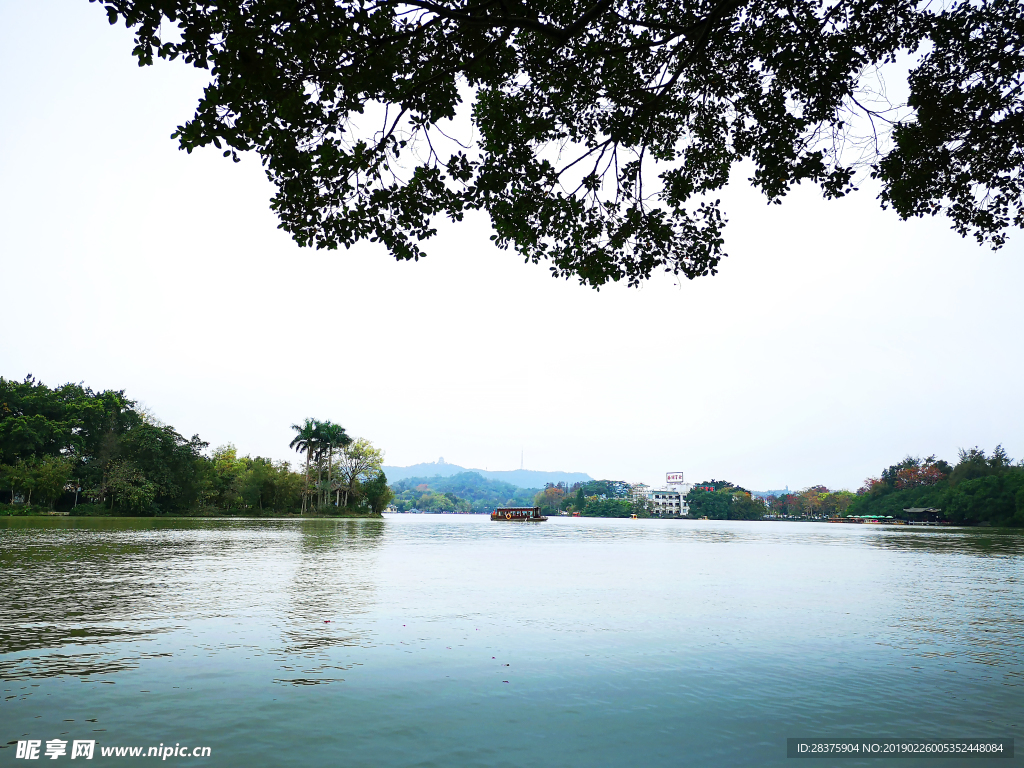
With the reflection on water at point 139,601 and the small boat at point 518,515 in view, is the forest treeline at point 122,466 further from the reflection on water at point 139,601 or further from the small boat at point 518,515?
the reflection on water at point 139,601

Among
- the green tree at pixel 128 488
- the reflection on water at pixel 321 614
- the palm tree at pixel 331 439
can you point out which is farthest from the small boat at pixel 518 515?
the reflection on water at pixel 321 614

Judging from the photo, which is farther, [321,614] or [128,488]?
[128,488]

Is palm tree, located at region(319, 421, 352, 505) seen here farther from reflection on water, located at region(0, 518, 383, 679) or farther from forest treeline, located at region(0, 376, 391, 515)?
reflection on water, located at region(0, 518, 383, 679)

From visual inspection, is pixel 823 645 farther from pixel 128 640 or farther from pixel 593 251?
pixel 128 640

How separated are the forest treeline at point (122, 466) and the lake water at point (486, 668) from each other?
45465mm

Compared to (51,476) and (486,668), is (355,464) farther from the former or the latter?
(486,668)

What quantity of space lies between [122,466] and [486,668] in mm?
56575

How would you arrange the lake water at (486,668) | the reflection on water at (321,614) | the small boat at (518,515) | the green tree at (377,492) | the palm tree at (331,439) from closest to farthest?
the lake water at (486,668), the reflection on water at (321,614), the palm tree at (331,439), the green tree at (377,492), the small boat at (518,515)

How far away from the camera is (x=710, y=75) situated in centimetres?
945

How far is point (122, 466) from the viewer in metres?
52.7

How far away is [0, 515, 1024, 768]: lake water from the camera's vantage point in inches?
176

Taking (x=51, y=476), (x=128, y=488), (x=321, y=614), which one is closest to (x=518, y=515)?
(x=128, y=488)

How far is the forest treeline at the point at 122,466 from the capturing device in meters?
50.6

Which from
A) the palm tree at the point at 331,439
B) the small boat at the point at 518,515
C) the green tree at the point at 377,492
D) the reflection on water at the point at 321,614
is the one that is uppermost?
the palm tree at the point at 331,439
